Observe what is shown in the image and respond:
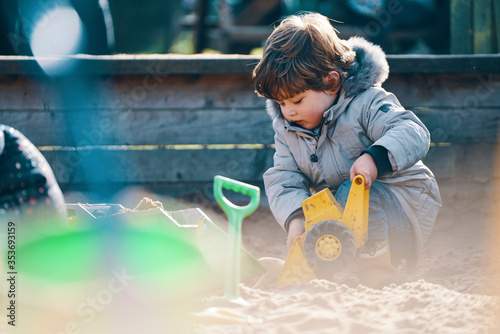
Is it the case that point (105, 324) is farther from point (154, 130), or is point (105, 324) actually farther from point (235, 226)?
point (154, 130)

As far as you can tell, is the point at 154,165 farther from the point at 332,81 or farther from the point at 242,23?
the point at 242,23

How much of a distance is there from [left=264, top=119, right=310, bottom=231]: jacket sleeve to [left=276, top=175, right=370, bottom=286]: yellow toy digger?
28 centimetres

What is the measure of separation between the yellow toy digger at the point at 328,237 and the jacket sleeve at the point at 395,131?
0.57 ft

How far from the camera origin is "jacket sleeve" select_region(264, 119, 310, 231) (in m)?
2.31

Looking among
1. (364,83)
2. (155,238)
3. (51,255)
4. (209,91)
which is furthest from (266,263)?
(209,91)

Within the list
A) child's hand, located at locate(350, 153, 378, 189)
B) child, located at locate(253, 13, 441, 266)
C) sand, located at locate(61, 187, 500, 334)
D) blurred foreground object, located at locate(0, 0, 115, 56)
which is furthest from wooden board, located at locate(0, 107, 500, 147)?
child's hand, located at locate(350, 153, 378, 189)

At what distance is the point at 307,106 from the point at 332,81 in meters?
0.14

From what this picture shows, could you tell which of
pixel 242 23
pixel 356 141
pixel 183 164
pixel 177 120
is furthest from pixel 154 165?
pixel 242 23

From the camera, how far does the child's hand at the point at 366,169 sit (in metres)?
1.96

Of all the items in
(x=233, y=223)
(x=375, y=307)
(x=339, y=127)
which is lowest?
(x=375, y=307)

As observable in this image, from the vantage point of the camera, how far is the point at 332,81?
7.31 ft

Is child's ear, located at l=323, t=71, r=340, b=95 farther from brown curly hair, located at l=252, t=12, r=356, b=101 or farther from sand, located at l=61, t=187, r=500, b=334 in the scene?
sand, located at l=61, t=187, r=500, b=334

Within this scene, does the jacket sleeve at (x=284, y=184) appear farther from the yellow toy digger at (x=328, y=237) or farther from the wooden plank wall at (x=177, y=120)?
the wooden plank wall at (x=177, y=120)

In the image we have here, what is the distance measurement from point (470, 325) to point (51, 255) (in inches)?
42.7
